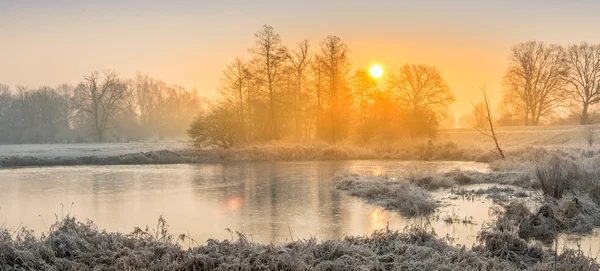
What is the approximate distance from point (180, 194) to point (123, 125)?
181 feet

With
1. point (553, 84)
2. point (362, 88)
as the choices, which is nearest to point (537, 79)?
point (553, 84)

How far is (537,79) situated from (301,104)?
25.4 m

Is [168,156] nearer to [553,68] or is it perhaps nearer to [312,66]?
[312,66]

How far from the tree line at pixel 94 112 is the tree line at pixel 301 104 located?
26.7 metres

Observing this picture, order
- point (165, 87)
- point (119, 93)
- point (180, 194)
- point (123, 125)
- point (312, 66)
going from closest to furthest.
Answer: point (180, 194) → point (312, 66) → point (119, 93) → point (123, 125) → point (165, 87)

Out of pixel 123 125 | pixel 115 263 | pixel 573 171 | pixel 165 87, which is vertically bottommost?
pixel 115 263

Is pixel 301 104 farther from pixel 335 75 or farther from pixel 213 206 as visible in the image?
pixel 213 206

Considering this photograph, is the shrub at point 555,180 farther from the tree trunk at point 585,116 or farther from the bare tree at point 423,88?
the tree trunk at point 585,116

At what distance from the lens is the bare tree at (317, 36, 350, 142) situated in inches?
1501

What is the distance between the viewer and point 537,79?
50375mm

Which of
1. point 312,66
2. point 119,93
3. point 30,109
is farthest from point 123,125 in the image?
point 312,66

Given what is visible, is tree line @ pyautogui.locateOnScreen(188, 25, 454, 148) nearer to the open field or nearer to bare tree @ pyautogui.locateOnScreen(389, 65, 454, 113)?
the open field

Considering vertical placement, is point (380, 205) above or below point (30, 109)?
below

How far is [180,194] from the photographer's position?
15.8m
